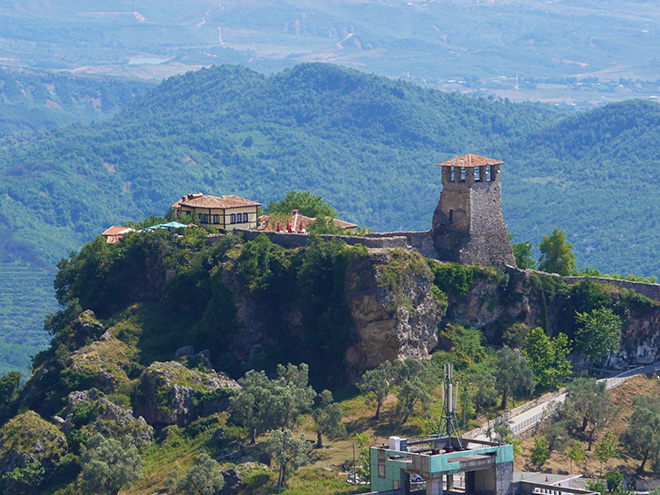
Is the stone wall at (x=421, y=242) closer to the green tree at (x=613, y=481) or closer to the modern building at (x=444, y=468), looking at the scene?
the green tree at (x=613, y=481)

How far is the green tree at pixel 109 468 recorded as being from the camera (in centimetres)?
8294

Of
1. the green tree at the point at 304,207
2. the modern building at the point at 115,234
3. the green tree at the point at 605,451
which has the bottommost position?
the green tree at the point at 605,451

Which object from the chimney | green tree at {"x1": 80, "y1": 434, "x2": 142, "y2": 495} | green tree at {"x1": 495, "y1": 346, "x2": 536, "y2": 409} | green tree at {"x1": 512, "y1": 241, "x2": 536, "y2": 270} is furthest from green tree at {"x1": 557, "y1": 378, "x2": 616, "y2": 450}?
the chimney

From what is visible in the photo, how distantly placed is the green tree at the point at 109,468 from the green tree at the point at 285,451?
714 centimetres

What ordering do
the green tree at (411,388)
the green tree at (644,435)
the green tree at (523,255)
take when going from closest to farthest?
1. the green tree at (411,388)
2. the green tree at (644,435)
3. the green tree at (523,255)

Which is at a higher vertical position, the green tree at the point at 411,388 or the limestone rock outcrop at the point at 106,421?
the green tree at the point at 411,388

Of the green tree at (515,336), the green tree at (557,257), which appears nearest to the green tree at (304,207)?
the green tree at (557,257)

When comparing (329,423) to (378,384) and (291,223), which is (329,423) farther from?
(291,223)

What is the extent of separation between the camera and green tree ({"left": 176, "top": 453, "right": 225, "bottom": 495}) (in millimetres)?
79875

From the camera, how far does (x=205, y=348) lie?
9650cm

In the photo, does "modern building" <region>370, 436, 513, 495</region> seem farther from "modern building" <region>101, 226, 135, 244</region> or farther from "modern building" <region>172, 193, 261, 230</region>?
"modern building" <region>101, 226, 135, 244</region>

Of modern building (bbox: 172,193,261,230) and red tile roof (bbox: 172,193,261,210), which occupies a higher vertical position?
red tile roof (bbox: 172,193,261,210)

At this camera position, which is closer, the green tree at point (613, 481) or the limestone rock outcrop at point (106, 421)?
the green tree at point (613, 481)

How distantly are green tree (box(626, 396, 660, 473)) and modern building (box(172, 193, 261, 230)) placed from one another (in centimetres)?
3045
